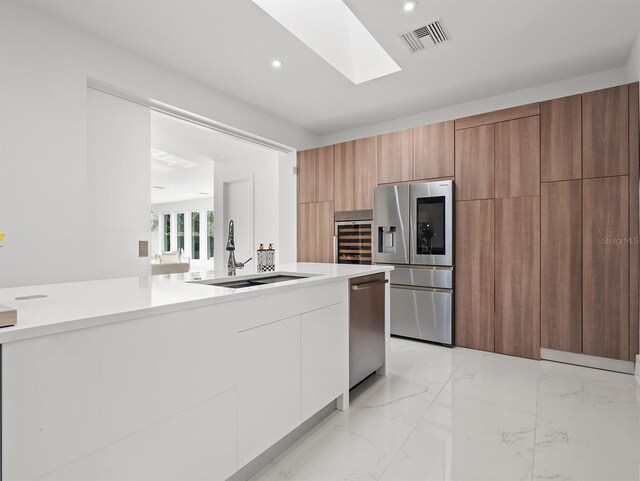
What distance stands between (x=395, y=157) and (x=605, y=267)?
221 cm

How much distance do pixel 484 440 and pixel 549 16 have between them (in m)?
2.90

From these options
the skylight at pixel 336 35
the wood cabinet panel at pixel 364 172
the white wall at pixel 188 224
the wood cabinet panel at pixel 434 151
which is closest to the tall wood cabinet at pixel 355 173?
the wood cabinet panel at pixel 364 172

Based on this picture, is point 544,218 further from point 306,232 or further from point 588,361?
point 306,232

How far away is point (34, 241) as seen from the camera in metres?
2.35

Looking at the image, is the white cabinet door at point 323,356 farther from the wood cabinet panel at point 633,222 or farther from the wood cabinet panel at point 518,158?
the wood cabinet panel at point 633,222

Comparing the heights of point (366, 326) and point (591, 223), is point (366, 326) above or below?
below

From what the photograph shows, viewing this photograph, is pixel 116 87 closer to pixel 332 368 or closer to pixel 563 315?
pixel 332 368

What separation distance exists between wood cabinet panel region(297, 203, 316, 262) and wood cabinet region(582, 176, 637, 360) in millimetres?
2923

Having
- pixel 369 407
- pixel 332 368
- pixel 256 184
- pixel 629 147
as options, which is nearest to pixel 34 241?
pixel 332 368

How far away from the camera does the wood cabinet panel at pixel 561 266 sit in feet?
9.62

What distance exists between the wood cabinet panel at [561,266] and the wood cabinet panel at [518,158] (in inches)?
6.3

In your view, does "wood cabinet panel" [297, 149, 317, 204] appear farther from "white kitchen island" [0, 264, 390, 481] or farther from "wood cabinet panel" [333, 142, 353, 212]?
"white kitchen island" [0, 264, 390, 481]

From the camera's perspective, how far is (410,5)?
232 centimetres

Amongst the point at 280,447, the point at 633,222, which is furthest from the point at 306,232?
the point at 633,222
